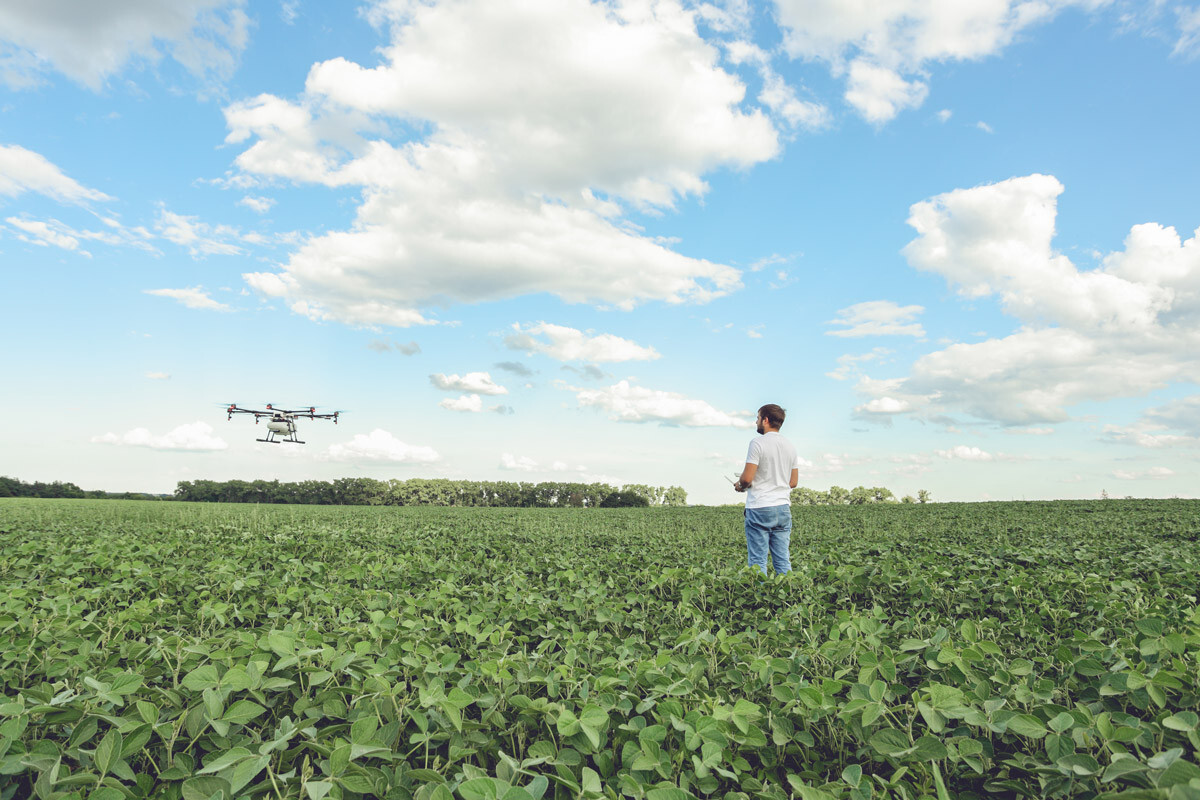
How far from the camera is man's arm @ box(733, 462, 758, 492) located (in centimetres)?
825

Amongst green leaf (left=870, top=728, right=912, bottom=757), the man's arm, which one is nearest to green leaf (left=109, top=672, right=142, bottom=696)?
green leaf (left=870, top=728, right=912, bottom=757)

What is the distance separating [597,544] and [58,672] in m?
9.18

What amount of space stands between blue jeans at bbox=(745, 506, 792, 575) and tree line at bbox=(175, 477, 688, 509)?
48635 millimetres

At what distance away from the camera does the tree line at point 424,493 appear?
59.9 meters

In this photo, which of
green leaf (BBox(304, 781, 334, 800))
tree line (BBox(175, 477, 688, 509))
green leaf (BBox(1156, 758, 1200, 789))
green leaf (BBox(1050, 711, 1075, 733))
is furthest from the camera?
tree line (BBox(175, 477, 688, 509))

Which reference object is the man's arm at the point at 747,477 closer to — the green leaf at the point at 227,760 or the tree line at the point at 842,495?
the green leaf at the point at 227,760

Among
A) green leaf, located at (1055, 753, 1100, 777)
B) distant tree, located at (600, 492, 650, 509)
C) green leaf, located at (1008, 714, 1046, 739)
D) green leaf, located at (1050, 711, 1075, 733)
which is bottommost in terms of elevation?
distant tree, located at (600, 492, 650, 509)

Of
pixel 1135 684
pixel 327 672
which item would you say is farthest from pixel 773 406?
pixel 327 672

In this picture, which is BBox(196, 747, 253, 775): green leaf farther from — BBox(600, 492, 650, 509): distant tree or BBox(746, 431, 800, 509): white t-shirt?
BBox(600, 492, 650, 509): distant tree

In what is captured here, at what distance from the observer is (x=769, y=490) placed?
8.41 meters

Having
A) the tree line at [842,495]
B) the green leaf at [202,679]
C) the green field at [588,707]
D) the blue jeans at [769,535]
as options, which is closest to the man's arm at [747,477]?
the blue jeans at [769,535]

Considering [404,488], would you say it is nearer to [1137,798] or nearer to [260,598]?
[260,598]

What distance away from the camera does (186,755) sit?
2115 mm

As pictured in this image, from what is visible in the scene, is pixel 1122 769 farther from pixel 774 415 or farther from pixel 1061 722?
pixel 774 415
